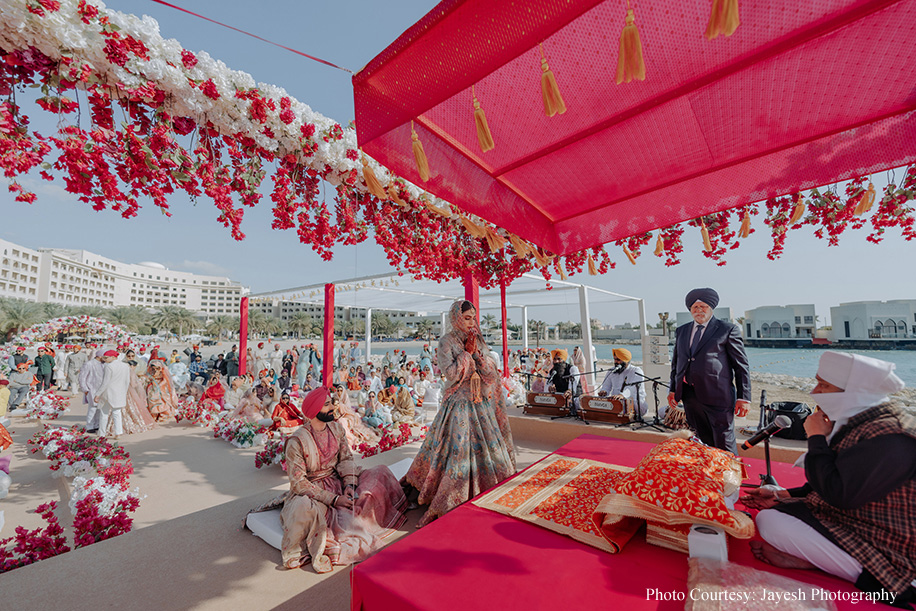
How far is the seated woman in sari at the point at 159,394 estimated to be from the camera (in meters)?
8.29

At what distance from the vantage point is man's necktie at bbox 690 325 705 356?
3.43 m

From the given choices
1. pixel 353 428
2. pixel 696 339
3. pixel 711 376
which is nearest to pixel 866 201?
pixel 696 339

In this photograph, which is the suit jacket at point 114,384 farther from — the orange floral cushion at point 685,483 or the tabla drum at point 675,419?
the tabla drum at point 675,419

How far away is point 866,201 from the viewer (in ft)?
10.9

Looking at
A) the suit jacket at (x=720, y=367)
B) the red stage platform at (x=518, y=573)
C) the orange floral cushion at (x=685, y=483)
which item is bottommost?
the red stage platform at (x=518, y=573)

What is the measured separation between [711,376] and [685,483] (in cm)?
184

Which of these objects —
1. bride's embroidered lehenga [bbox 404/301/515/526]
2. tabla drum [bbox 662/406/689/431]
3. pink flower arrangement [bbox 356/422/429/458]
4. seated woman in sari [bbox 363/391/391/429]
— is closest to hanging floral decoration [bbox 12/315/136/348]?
seated woman in sari [bbox 363/391/391/429]

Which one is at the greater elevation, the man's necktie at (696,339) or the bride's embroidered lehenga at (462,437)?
the man's necktie at (696,339)

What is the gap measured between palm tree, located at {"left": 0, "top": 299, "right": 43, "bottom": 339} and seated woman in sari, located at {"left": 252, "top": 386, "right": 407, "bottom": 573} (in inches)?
1578

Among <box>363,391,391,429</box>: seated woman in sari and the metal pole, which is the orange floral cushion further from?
the metal pole

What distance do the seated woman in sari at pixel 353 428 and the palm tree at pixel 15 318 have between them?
37161 millimetres

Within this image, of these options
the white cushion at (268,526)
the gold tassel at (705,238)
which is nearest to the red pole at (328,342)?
the white cushion at (268,526)

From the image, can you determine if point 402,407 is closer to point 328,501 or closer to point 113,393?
point 113,393

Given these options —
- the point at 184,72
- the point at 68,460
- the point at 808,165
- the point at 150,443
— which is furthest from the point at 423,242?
the point at 150,443
